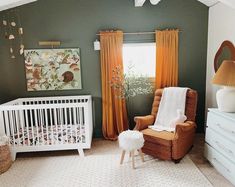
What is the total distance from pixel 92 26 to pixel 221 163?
9.72ft

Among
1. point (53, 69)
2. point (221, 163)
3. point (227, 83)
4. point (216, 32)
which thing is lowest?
point (221, 163)

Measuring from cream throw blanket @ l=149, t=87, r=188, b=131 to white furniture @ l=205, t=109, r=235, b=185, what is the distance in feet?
1.91

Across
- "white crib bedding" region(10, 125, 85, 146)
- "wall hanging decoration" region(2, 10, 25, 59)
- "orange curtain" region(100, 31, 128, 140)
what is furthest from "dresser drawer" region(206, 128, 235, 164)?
"wall hanging decoration" region(2, 10, 25, 59)

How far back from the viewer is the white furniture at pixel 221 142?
235 centimetres

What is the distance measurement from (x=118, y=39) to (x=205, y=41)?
1.63 meters

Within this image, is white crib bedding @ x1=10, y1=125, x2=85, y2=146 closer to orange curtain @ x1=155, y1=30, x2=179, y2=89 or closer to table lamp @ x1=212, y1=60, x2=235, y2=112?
orange curtain @ x1=155, y1=30, x2=179, y2=89

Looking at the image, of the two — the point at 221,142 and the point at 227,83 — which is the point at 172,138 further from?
the point at 227,83

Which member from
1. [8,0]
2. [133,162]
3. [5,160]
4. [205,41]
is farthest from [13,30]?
[205,41]

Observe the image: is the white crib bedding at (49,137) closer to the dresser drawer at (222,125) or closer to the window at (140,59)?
the window at (140,59)

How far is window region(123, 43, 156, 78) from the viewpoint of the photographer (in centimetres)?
387

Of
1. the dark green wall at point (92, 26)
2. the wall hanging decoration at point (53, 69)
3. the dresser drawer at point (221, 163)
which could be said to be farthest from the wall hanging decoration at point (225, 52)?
the wall hanging decoration at point (53, 69)

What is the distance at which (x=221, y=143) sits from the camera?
253 centimetres

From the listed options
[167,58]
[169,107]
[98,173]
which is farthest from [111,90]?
[98,173]

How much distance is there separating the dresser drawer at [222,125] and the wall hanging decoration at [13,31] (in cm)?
324
